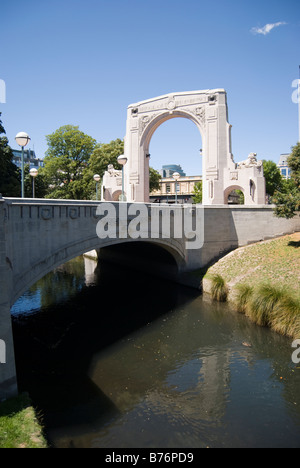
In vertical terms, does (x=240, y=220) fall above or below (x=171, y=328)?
above

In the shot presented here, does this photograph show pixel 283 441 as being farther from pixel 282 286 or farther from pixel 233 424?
pixel 282 286

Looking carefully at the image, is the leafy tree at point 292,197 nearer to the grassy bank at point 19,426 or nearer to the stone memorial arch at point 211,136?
the stone memorial arch at point 211,136

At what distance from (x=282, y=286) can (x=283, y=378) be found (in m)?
6.96

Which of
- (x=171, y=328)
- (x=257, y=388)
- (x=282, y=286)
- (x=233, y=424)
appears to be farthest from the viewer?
(x=282, y=286)

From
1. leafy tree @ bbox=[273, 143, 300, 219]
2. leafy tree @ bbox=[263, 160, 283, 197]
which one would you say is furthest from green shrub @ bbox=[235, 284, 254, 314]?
leafy tree @ bbox=[263, 160, 283, 197]

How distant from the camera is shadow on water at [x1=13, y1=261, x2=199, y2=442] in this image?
29.6ft

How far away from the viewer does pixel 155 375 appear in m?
10.7

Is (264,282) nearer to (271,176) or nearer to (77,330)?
(77,330)

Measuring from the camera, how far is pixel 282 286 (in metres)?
16.7

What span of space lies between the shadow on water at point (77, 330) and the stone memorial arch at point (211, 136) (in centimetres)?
1062

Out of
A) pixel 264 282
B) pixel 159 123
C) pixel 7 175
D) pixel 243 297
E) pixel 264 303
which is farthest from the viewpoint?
pixel 159 123

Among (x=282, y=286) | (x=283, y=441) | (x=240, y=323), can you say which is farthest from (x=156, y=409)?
(x=282, y=286)
